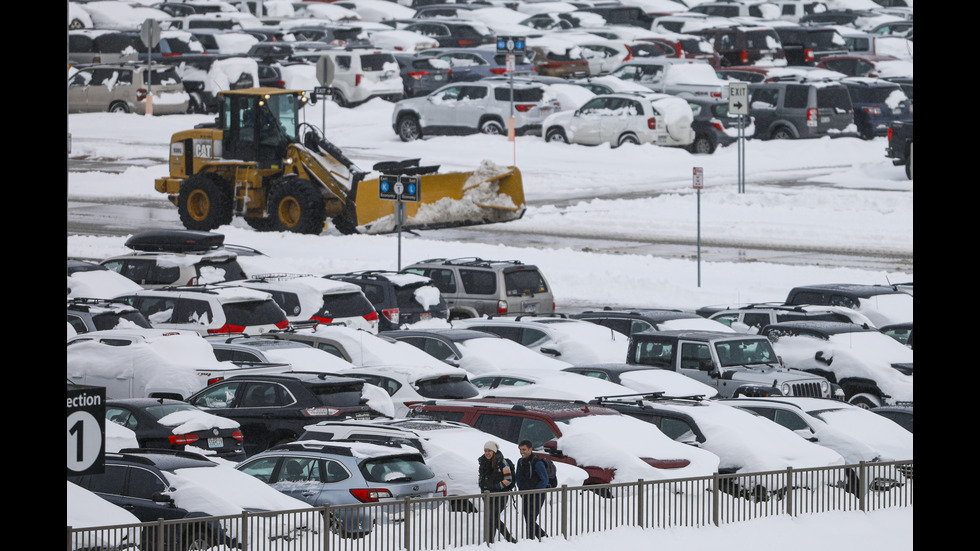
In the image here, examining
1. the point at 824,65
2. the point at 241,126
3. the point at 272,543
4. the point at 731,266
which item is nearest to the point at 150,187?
the point at 241,126

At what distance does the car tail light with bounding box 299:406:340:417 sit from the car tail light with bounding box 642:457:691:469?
344cm

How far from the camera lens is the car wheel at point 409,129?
154 feet

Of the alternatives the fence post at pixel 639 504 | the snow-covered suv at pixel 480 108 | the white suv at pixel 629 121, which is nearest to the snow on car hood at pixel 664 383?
the fence post at pixel 639 504

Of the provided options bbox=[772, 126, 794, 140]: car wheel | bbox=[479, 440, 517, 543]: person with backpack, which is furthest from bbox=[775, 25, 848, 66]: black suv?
bbox=[479, 440, 517, 543]: person with backpack

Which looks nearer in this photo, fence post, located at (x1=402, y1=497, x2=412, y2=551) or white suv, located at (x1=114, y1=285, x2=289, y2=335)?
fence post, located at (x1=402, y1=497, x2=412, y2=551)

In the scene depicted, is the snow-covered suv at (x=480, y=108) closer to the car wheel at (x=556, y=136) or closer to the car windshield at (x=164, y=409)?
the car wheel at (x=556, y=136)

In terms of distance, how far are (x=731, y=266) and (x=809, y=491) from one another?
1647 centimetres

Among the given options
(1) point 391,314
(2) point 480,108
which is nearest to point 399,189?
(1) point 391,314

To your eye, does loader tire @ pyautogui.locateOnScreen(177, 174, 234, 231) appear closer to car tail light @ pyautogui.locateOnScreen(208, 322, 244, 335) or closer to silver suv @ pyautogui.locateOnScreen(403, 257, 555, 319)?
silver suv @ pyautogui.locateOnScreen(403, 257, 555, 319)

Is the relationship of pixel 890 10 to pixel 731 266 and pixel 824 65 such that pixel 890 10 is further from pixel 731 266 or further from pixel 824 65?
pixel 731 266

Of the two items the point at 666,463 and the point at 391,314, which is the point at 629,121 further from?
the point at 666,463

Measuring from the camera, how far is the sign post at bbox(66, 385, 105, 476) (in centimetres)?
1004

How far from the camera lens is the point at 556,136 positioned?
45781mm

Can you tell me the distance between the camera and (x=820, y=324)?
22656 mm
